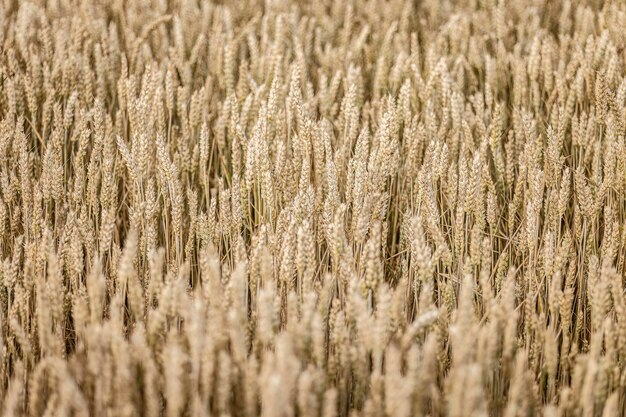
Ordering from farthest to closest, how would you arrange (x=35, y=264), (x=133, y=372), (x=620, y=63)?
1. (x=620, y=63)
2. (x=35, y=264)
3. (x=133, y=372)

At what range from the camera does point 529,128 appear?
6.55 ft

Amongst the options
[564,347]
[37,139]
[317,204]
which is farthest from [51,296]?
[37,139]

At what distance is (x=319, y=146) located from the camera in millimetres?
1932

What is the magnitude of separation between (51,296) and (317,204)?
2.46 feet

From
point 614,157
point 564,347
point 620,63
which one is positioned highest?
point 620,63

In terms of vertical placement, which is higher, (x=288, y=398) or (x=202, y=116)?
(x=202, y=116)

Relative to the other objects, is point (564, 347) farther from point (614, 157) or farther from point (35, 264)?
point (35, 264)

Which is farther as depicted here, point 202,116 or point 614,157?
point 202,116

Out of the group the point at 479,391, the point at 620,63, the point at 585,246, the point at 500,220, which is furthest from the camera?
the point at 620,63

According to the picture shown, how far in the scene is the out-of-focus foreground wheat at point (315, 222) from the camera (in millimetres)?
1234

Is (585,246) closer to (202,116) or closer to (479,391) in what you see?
(479,391)

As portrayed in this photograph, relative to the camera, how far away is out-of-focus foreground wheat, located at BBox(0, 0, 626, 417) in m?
1.23

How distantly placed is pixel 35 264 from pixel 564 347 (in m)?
1.20

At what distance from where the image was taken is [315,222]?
6.24 feet
